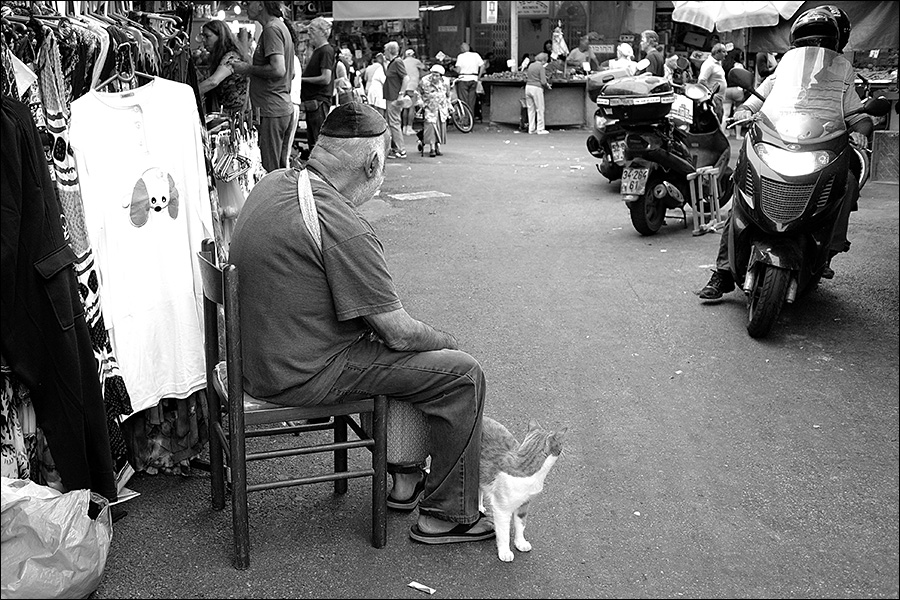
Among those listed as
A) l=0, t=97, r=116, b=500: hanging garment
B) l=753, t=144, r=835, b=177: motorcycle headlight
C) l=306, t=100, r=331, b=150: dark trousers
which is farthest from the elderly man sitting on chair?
l=306, t=100, r=331, b=150: dark trousers

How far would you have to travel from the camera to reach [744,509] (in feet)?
12.7

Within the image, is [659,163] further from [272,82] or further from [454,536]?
[454,536]

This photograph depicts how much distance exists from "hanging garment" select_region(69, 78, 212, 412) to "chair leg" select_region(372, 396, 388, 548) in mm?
1006

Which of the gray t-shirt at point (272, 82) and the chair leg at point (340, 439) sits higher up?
the gray t-shirt at point (272, 82)

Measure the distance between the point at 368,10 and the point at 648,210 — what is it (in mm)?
8116

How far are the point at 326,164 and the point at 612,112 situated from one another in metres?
6.29

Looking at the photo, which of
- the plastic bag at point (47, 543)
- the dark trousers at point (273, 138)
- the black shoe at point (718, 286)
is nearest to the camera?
the plastic bag at point (47, 543)

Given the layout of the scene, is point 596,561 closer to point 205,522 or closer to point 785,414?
point 205,522

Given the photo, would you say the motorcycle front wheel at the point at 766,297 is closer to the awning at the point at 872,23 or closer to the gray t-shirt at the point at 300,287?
the awning at the point at 872,23

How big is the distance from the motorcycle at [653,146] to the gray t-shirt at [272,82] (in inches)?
121

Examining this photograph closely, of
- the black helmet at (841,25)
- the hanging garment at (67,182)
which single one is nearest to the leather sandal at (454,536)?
the hanging garment at (67,182)

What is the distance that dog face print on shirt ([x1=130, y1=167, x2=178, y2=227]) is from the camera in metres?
3.72

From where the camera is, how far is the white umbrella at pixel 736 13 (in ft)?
26.3

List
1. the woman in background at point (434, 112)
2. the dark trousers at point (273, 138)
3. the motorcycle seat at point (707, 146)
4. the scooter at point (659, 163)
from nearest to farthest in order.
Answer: the scooter at point (659, 163), the dark trousers at point (273, 138), the motorcycle seat at point (707, 146), the woman in background at point (434, 112)
